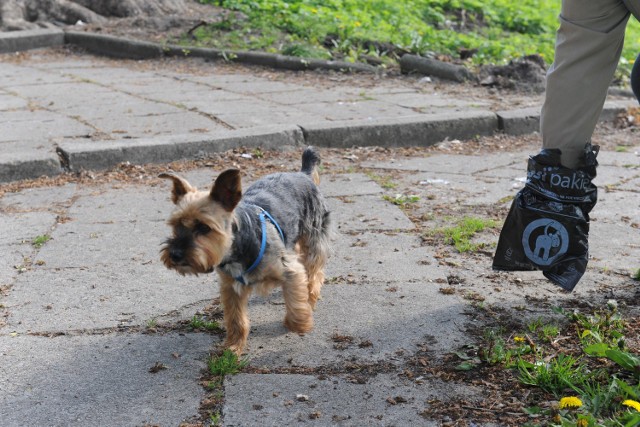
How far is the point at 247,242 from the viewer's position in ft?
12.1

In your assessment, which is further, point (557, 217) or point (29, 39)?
point (29, 39)

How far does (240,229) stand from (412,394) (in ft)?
3.41

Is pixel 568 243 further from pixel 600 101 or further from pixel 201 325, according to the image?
pixel 201 325

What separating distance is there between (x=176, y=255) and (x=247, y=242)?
348 mm

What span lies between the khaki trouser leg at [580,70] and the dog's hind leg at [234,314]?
61.8 inches

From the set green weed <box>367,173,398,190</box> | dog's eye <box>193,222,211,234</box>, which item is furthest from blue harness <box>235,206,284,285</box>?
green weed <box>367,173,398,190</box>

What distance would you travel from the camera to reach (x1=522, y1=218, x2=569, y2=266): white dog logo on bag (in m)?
3.78

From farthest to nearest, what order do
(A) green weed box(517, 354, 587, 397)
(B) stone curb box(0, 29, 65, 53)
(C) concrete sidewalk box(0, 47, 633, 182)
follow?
(B) stone curb box(0, 29, 65, 53)
(C) concrete sidewalk box(0, 47, 633, 182)
(A) green weed box(517, 354, 587, 397)

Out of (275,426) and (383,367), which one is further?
(383,367)

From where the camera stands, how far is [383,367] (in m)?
3.48

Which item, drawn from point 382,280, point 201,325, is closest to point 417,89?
point 382,280

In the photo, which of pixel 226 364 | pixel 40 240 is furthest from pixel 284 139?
pixel 226 364

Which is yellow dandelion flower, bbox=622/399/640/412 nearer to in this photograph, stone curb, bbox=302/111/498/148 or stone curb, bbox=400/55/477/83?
stone curb, bbox=302/111/498/148

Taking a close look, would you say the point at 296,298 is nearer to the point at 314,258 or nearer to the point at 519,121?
the point at 314,258
